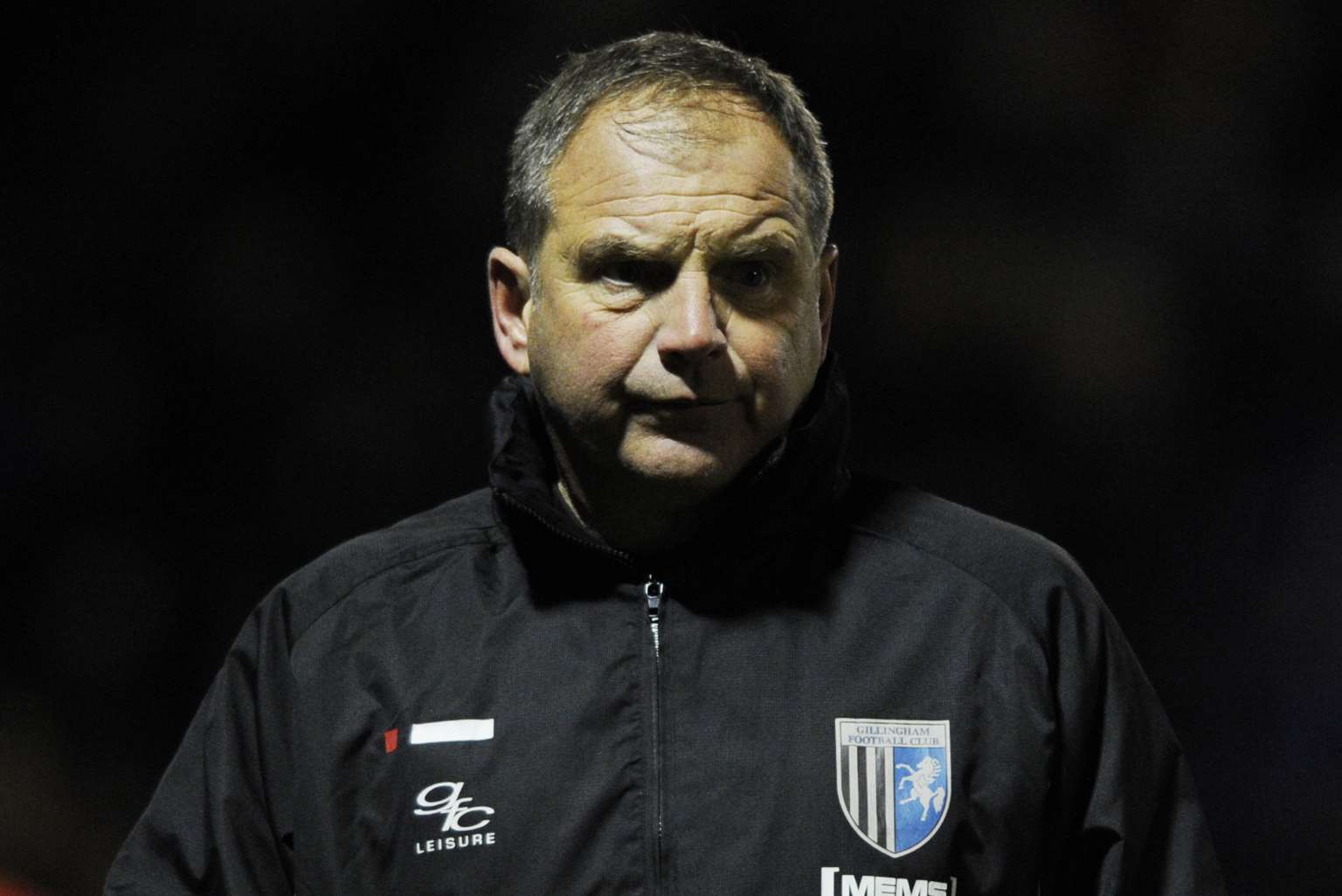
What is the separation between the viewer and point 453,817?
5.45 ft

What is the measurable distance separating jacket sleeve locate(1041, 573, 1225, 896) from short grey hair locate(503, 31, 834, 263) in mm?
436

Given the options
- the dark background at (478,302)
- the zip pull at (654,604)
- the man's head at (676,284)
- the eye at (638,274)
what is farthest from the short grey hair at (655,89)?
the dark background at (478,302)

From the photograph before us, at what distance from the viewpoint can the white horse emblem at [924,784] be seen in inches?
63.6

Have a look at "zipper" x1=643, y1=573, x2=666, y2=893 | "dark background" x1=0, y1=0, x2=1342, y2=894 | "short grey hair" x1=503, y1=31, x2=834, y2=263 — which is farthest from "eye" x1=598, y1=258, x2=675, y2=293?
"dark background" x1=0, y1=0, x2=1342, y2=894

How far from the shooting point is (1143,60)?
310 centimetres

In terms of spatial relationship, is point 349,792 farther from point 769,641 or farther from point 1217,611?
point 1217,611

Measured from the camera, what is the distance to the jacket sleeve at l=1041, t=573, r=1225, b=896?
5.35ft

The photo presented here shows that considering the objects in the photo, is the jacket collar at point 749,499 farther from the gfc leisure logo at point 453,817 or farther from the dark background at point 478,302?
the dark background at point 478,302

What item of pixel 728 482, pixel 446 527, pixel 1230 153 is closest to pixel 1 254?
pixel 446 527

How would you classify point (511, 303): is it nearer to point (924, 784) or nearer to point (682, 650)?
point (682, 650)

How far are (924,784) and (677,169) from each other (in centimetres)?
57

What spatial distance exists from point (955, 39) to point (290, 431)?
123 centimetres

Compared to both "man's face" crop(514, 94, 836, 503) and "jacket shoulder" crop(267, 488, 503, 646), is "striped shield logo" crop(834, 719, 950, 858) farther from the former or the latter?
"jacket shoulder" crop(267, 488, 503, 646)

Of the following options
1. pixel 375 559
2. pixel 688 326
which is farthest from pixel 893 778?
pixel 375 559
